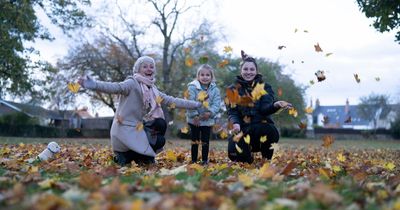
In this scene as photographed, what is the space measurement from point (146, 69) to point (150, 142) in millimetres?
996

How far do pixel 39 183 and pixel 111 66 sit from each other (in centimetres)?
3758

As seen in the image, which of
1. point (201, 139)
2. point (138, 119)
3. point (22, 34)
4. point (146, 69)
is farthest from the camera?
point (22, 34)

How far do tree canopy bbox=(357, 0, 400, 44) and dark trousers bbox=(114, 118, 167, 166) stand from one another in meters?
6.97

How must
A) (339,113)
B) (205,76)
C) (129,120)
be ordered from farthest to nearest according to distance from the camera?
(339,113) → (205,76) → (129,120)

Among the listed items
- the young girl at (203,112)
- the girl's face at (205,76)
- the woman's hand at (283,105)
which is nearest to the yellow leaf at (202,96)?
the young girl at (203,112)

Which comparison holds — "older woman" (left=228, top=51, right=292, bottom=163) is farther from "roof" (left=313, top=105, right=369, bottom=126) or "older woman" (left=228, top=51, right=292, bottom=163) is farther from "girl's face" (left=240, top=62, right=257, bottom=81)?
"roof" (left=313, top=105, right=369, bottom=126)

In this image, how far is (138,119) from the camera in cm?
661

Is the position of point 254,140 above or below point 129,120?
below

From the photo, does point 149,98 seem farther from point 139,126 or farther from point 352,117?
point 352,117

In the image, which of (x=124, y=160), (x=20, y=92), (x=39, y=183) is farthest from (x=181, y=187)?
(x=20, y=92)

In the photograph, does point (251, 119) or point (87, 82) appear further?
point (251, 119)

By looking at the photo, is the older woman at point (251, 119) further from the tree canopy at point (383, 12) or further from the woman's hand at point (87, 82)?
the tree canopy at point (383, 12)

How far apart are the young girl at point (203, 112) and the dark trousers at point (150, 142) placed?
86 centimetres

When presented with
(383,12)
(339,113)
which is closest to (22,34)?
(383,12)
